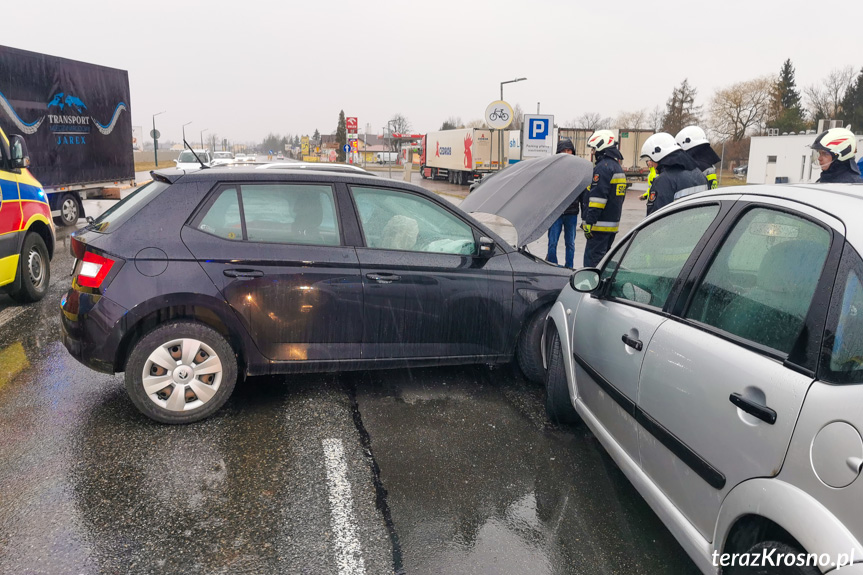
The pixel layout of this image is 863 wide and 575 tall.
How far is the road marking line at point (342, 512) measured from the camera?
278 centimetres

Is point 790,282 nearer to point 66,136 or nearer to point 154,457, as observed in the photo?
point 154,457

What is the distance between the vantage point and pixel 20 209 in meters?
6.79

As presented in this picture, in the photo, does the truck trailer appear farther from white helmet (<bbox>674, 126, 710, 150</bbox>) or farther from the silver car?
the silver car

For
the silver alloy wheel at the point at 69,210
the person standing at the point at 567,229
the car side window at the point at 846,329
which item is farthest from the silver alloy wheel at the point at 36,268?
the silver alloy wheel at the point at 69,210

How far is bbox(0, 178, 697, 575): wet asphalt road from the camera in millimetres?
2822

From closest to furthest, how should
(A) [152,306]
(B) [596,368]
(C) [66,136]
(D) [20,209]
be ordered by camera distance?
(B) [596,368] → (A) [152,306] → (D) [20,209] → (C) [66,136]

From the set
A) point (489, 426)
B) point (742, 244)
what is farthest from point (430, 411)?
point (742, 244)

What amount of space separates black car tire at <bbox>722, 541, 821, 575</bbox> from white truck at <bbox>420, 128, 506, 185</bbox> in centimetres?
2803

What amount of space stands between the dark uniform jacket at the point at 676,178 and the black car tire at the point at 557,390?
8.34 feet

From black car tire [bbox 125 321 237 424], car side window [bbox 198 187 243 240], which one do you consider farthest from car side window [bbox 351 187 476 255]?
black car tire [bbox 125 321 237 424]

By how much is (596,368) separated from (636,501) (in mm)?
726

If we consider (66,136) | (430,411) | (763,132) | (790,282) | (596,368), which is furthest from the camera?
(763,132)

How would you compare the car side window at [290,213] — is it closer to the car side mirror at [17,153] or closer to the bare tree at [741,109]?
the car side mirror at [17,153]

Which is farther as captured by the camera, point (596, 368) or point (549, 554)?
point (596, 368)
